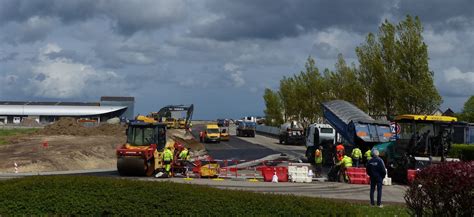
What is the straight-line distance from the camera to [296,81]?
240 feet

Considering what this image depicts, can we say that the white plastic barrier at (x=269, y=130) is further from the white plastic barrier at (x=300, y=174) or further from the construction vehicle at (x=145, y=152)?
the white plastic barrier at (x=300, y=174)

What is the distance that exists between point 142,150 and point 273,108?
67970 millimetres

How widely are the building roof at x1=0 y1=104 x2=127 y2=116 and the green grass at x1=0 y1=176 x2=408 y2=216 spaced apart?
392 feet

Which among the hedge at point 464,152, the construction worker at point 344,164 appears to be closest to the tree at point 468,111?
the hedge at point 464,152

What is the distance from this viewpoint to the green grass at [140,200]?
10445mm

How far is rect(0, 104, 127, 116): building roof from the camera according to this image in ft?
424

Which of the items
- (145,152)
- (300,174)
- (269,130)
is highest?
(269,130)

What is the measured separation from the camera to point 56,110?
5157 inches

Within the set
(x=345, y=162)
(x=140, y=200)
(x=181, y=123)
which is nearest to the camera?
(x=140, y=200)

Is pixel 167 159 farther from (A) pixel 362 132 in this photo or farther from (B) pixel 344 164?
(A) pixel 362 132

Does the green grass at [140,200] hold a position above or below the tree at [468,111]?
below

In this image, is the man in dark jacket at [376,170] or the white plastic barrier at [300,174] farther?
the white plastic barrier at [300,174]

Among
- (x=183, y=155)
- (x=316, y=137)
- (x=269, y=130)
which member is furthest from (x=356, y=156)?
(x=269, y=130)

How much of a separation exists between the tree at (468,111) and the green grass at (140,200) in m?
70.4
